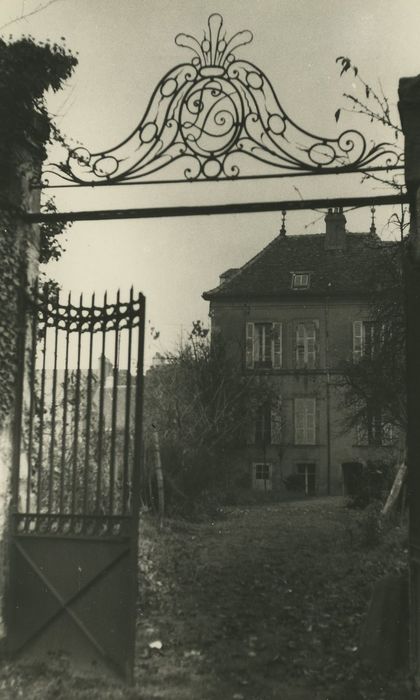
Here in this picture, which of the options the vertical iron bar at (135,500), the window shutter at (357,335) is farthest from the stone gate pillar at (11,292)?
the window shutter at (357,335)

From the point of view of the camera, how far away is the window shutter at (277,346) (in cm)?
2562

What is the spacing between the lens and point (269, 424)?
2505 cm

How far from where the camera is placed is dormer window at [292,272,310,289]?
26.4 m

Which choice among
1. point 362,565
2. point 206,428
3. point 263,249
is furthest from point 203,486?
point 263,249

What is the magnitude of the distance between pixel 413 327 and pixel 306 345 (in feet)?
69.8

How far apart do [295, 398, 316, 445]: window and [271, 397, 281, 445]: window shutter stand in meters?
0.66

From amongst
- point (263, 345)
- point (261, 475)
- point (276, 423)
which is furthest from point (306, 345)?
point (261, 475)

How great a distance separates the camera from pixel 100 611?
482 cm

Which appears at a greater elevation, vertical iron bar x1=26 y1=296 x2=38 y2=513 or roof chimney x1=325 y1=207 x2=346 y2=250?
roof chimney x1=325 y1=207 x2=346 y2=250

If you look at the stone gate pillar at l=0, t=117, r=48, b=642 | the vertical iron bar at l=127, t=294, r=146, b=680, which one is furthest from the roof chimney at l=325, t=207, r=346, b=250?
the vertical iron bar at l=127, t=294, r=146, b=680

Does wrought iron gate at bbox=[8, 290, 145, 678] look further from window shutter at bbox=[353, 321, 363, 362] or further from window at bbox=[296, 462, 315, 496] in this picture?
window shutter at bbox=[353, 321, 363, 362]

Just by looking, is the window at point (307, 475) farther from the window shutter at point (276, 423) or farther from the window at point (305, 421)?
the window shutter at point (276, 423)

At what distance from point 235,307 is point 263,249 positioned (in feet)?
11.7

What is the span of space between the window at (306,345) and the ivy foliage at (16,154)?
20.7 metres
